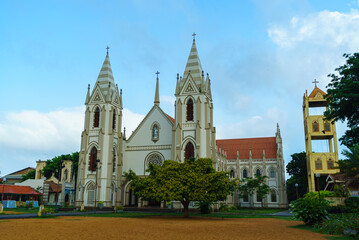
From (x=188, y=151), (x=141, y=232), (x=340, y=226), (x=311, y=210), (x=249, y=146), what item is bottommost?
(x=141, y=232)

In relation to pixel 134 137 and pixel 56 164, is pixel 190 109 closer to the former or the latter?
pixel 134 137

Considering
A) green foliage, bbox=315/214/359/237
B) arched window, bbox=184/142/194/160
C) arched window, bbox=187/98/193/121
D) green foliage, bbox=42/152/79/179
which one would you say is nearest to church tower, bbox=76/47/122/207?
arched window, bbox=184/142/194/160

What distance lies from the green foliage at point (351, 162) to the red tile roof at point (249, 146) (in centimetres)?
3379

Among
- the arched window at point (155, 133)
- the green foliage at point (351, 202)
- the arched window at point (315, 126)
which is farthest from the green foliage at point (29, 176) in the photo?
the green foliage at point (351, 202)

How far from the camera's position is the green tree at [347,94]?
19.4 meters

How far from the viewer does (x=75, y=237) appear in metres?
13.1

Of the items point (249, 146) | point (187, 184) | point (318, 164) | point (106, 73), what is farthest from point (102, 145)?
point (249, 146)

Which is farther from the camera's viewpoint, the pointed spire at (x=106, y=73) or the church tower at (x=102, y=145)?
the pointed spire at (x=106, y=73)

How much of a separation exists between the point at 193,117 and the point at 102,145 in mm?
12842

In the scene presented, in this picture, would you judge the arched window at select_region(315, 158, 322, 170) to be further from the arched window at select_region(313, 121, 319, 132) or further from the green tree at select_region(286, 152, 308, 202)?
the green tree at select_region(286, 152, 308, 202)

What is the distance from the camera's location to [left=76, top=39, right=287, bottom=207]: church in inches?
1626

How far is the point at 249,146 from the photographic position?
209 feet

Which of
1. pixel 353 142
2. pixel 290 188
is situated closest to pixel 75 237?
pixel 353 142

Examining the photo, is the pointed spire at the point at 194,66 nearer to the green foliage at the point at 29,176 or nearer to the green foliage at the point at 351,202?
the green foliage at the point at 351,202
